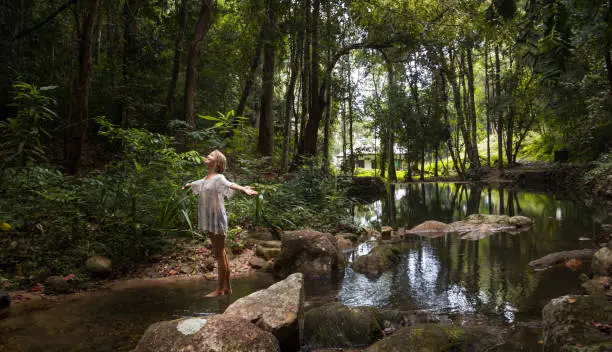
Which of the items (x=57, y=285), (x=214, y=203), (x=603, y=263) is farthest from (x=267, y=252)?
(x=603, y=263)

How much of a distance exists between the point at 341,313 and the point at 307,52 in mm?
12729

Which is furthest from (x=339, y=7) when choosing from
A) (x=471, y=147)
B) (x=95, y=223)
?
(x=471, y=147)

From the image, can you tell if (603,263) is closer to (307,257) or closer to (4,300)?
(307,257)

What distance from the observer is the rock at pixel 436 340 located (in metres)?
3.29

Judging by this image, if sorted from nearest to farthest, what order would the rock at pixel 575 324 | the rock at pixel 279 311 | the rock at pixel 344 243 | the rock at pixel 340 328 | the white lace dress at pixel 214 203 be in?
1. the rock at pixel 575 324
2. the rock at pixel 279 311
3. the rock at pixel 340 328
4. the white lace dress at pixel 214 203
5. the rock at pixel 344 243

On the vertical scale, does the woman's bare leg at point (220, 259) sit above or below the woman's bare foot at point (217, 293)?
above

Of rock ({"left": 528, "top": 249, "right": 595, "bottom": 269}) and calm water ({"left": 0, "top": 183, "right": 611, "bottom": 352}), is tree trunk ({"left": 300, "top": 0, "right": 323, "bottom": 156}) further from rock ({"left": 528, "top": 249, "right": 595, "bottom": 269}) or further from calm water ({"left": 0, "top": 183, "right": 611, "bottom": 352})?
rock ({"left": 528, "top": 249, "right": 595, "bottom": 269})

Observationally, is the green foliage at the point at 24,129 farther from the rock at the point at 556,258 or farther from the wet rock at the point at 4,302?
the rock at the point at 556,258

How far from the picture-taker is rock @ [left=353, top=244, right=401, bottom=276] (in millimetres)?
6527

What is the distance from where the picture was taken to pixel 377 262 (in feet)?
22.0

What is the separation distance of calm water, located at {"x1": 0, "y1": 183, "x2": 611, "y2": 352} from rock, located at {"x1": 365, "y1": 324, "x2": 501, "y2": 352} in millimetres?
271

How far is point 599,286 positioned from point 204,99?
15.8m

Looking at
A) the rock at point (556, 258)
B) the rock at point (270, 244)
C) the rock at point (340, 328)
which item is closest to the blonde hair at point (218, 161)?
Result: the rock at point (340, 328)

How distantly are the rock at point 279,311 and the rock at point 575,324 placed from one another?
82.7 inches
